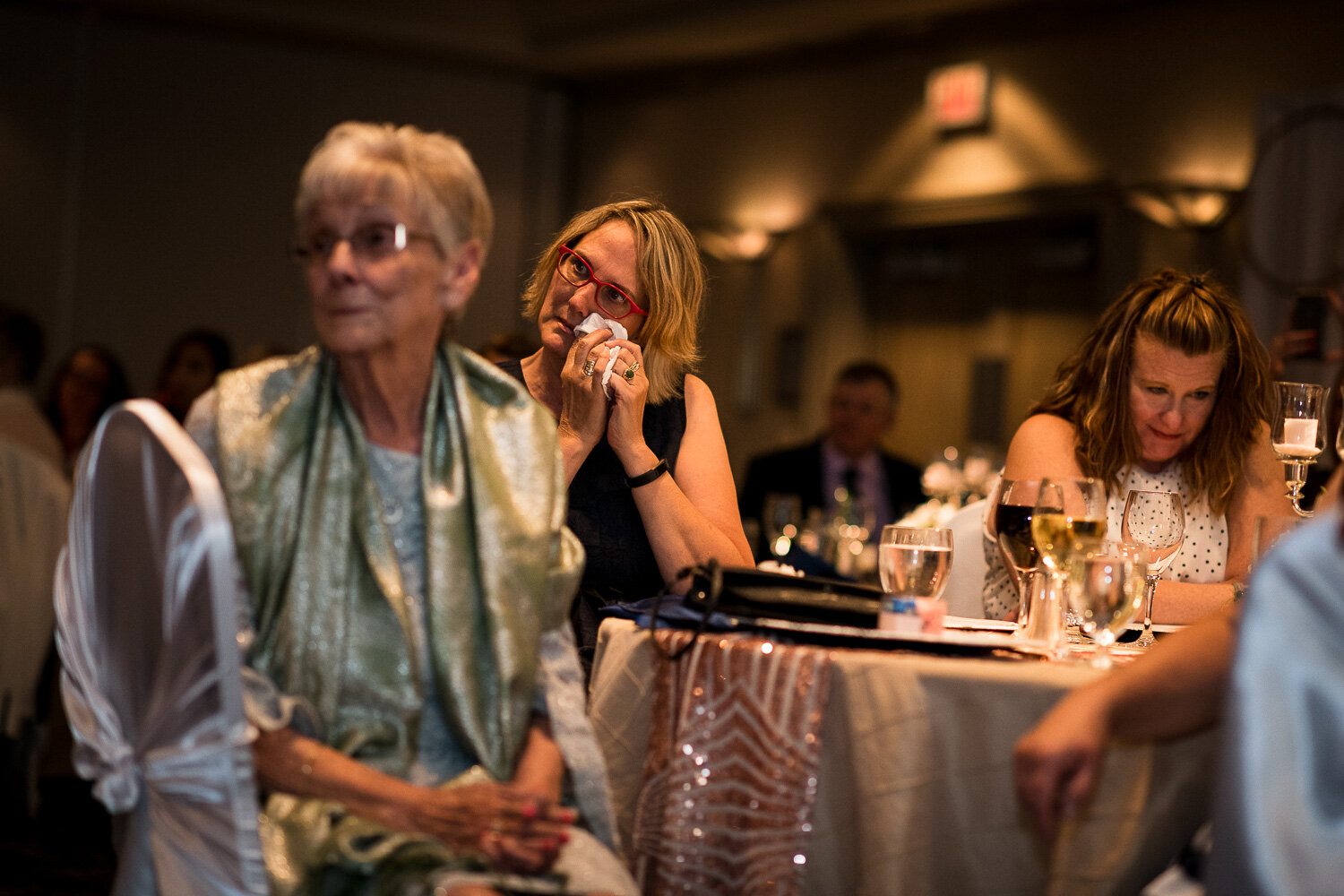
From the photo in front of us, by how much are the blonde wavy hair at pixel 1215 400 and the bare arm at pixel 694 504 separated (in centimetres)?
71

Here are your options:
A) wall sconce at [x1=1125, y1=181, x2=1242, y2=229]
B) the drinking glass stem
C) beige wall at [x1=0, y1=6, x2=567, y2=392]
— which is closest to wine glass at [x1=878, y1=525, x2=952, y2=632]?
the drinking glass stem

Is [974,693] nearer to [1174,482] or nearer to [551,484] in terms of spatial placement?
[551,484]

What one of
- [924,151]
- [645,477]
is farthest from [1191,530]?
[924,151]

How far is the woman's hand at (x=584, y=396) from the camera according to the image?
2.28 meters

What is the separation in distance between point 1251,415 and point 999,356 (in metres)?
5.10

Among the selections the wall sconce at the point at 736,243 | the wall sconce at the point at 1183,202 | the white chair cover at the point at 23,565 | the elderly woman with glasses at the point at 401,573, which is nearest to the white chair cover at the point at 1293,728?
the elderly woman with glasses at the point at 401,573

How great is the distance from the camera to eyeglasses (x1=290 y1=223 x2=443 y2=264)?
1496 millimetres

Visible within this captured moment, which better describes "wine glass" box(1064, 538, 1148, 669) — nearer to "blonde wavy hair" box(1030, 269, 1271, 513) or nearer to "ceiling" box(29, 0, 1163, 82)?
"blonde wavy hair" box(1030, 269, 1271, 513)

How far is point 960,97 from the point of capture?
7234mm

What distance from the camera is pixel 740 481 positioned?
8883 millimetres

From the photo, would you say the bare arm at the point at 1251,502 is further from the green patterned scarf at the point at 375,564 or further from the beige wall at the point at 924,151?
the beige wall at the point at 924,151

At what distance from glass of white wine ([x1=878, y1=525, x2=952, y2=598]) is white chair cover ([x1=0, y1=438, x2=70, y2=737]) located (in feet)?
9.38

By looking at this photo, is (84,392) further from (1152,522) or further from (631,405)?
(1152,522)

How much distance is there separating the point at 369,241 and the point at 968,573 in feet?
5.60
